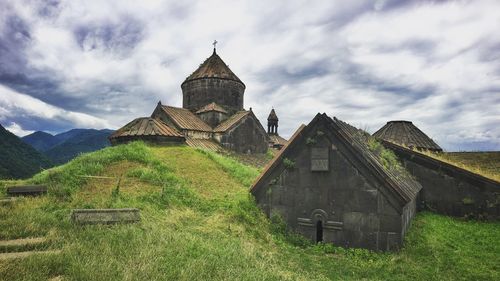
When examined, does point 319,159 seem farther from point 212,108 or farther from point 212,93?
point 212,93

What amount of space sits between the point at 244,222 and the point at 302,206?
5.65 ft

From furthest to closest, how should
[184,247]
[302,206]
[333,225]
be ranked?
[302,206] < [333,225] < [184,247]

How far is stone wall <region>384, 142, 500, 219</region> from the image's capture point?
10.2 m

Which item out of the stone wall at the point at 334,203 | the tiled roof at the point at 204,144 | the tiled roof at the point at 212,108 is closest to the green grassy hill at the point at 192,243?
the stone wall at the point at 334,203

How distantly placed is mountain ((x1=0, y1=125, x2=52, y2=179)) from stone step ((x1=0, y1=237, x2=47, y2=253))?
39.9m

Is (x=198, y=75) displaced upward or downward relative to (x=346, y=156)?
upward

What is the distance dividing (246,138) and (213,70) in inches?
266

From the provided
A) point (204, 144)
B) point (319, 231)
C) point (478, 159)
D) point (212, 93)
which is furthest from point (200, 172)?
point (478, 159)

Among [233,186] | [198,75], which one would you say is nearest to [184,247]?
[233,186]

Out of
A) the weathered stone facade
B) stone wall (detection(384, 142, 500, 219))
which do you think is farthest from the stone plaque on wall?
the weathered stone facade

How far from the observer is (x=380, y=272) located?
5977 mm

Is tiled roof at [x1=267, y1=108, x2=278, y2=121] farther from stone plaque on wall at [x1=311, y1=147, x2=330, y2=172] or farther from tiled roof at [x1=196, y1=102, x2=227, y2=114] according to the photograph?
stone plaque on wall at [x1=311, y1=147, x2=330, y2=172]

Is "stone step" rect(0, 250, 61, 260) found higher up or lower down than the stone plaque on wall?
lower down

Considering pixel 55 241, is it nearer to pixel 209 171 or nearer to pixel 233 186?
pixel 233 186
